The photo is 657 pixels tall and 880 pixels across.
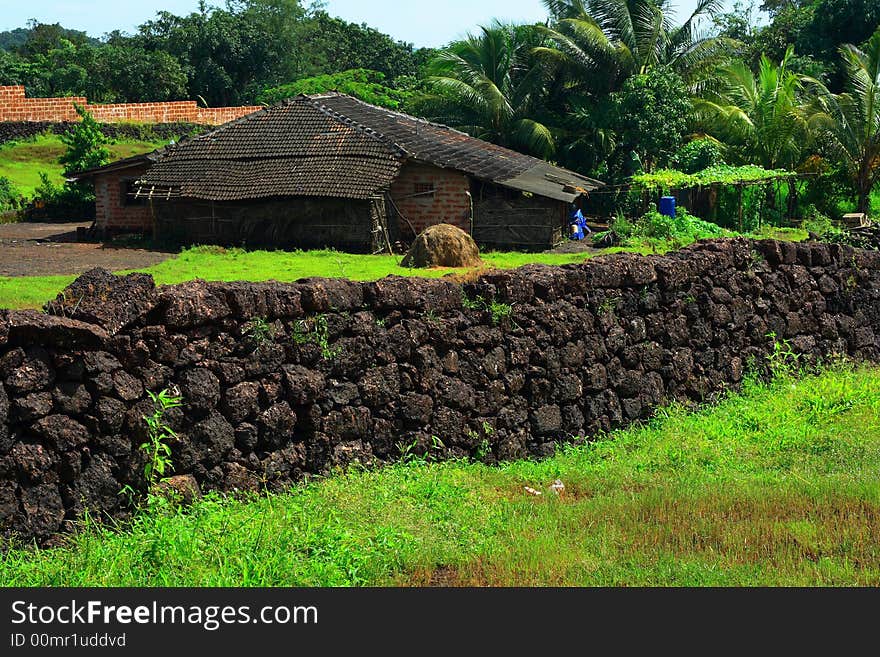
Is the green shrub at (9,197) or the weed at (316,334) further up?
the weed at (316,334)

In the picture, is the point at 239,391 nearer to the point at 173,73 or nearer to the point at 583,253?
the point at 583,253

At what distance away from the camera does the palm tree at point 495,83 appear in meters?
39.7

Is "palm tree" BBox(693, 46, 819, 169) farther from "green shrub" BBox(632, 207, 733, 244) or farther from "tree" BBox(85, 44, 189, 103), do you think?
"tree" BBox(85, 44, 189, 103)

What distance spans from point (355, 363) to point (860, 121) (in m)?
27.0

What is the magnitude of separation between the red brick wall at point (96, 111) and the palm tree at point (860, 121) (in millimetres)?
28516

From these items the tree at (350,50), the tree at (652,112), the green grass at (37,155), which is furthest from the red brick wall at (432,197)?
the tree at (350,50)

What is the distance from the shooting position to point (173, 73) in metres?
57.7

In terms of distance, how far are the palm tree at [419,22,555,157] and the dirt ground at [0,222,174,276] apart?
A: 15523 millimetres

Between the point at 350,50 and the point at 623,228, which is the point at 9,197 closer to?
the point at 623,228

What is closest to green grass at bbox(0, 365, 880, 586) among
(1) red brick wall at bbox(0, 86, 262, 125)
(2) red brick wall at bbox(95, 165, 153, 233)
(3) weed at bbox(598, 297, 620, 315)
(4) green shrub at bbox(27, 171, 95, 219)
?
(3) weed at bbox(598, 297, 620, 315)

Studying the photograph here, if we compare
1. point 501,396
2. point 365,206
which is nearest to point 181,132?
point 365,206

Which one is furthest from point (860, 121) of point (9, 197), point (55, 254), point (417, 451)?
point (9, 197)

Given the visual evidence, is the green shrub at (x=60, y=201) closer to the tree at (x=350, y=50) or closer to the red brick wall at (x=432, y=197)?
the red brick wall at (x=432, y=197)

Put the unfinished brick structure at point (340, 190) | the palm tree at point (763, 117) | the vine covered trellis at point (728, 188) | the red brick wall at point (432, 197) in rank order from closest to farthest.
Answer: the unfinished brick structure at point (340, 190)
the red brick wall at point (432, 197)
the vine covered trellis at point (728, 188)
the palm tree at point (763, 117)
